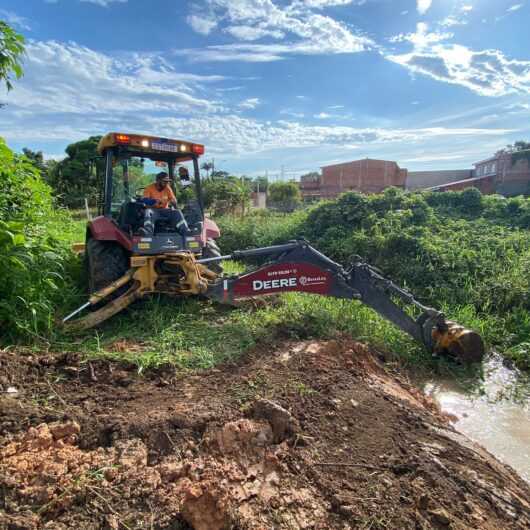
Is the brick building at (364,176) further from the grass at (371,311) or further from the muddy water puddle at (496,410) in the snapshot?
the muddy water puddle at (496,410)

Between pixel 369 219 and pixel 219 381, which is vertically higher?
pixel 369 219

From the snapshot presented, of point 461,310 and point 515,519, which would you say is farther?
point 461,310

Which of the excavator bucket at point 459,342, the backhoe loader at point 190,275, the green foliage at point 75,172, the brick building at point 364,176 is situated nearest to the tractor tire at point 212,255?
the backhoe loader at point 190,275

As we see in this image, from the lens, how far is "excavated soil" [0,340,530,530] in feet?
5.63

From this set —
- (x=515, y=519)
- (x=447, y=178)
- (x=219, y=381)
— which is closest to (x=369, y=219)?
(x=219, y=381)

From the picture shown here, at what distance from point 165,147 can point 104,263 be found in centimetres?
159

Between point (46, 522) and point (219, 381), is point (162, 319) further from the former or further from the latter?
point (46, 522)

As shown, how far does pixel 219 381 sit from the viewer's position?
2971mm

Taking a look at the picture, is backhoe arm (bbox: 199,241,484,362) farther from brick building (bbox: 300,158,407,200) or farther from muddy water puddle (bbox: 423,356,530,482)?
brick building (bbox: 300,158,407,200)

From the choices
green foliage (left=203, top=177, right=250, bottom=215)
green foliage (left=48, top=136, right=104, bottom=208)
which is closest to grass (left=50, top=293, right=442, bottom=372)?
green foliage (left=203, top=177, right=250, bottom=215)

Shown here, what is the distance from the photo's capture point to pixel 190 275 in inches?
161

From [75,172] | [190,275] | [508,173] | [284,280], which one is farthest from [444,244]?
[508,173]

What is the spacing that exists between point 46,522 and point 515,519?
2225 mm

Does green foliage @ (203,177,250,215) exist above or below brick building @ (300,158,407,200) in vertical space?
below
